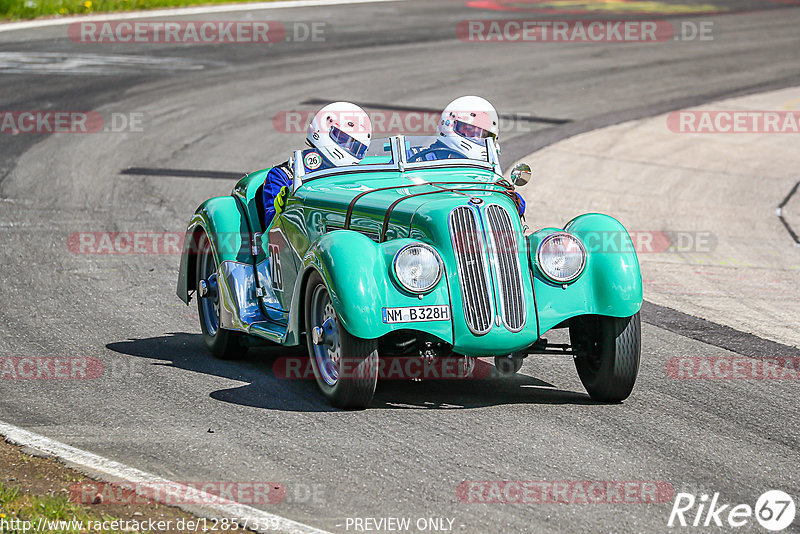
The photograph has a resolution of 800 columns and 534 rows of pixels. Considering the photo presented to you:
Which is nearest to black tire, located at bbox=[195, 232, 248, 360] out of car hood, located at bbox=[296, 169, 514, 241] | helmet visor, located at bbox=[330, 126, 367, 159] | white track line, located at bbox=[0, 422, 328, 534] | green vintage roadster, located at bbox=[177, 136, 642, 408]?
green vintage roadster, located at bbox=[177, 136, 642, 408]

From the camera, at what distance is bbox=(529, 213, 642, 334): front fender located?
23.7 feet

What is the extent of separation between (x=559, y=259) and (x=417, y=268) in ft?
2.97

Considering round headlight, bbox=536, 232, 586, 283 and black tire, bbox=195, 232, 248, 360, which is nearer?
round headlight, bbox=536, 232, 586, 283

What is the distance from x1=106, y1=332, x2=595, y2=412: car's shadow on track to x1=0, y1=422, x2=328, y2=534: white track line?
129cm

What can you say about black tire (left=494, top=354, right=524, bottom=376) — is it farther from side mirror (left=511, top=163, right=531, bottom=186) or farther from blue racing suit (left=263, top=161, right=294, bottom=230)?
blue racing suit (left=263, top=161, right=294, bottom=230)

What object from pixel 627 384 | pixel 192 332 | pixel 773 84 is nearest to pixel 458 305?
pixel 627 384

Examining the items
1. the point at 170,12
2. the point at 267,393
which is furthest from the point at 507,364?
the point at 170,12

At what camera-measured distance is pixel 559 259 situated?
731cm

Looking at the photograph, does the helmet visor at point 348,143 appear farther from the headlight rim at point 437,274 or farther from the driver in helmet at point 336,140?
the headlight rim at point 437,274

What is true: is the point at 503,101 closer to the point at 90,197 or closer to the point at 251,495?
the point at 90,197

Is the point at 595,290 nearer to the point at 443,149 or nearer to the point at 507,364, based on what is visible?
the point at 507,364

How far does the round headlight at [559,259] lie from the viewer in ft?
23.9

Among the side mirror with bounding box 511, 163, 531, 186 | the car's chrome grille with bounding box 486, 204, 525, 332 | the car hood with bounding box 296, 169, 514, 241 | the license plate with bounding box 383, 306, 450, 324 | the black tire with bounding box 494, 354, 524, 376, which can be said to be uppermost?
the side mirror with bounding box 511, 163, 531, 186

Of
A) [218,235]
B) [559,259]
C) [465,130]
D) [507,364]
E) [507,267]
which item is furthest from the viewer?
[218,235]
